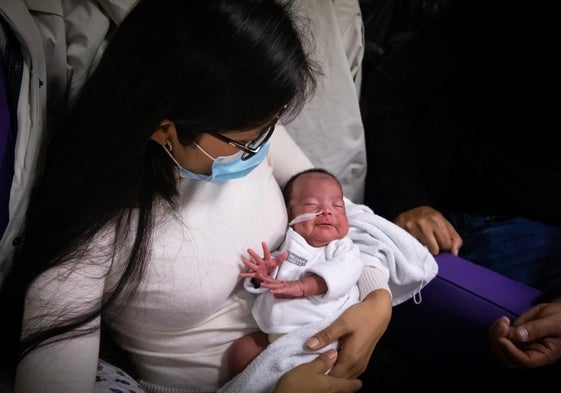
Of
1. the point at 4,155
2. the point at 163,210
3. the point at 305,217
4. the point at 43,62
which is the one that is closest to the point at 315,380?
the point at 305,217

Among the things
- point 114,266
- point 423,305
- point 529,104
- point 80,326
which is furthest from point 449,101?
point 80,326

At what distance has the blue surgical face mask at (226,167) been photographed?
3.03 feet

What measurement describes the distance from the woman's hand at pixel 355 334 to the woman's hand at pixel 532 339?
293 mm

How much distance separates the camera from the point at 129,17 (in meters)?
0.82

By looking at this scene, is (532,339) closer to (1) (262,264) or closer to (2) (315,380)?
(2) (315,380)

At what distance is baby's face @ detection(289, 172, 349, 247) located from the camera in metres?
1.15

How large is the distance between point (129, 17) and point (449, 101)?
47.6 inches

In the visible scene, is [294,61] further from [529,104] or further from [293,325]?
[529,104]

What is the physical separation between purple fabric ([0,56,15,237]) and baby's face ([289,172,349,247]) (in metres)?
0.69

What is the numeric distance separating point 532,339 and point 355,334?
447 millimetres

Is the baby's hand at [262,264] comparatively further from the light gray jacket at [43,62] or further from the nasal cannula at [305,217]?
the light gray jacket at [43,62]

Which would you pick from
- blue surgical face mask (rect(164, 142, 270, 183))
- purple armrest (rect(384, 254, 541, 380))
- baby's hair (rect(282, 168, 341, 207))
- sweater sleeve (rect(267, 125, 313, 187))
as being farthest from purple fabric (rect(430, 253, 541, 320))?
blue surgical face mask (rect(164, 142, 270, 183))

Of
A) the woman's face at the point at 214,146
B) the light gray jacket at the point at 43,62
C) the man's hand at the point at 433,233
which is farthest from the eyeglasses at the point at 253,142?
the man's hand at the point at 433,233

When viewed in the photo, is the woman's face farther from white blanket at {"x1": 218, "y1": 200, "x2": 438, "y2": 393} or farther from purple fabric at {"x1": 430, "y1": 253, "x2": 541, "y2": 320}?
purple fabric at {"x1": 430, "y1": 253, "x2": 541, "y2": 320}
